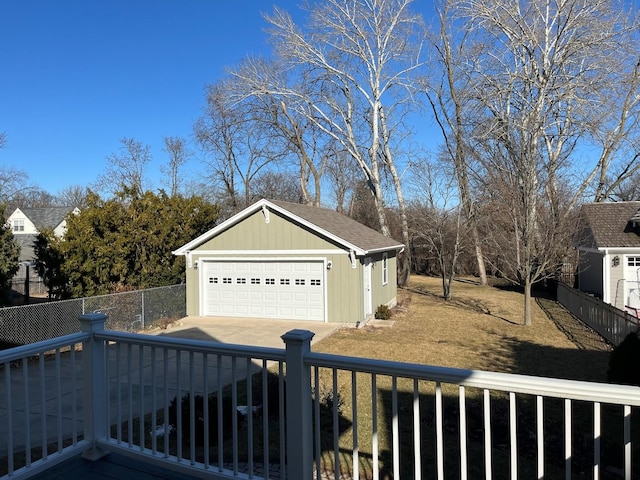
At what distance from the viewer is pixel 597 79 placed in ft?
61.3

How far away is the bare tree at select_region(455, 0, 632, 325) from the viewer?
13.6 metres

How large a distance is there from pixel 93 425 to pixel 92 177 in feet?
116

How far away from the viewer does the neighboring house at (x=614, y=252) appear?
17.2m

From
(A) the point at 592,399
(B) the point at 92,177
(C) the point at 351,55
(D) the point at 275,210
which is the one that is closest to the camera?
(A) the point at 592,399

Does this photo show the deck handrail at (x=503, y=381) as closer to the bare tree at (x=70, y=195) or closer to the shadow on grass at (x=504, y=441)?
the shadow on grass at (x=504, y=441)

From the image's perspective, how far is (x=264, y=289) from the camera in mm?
14828

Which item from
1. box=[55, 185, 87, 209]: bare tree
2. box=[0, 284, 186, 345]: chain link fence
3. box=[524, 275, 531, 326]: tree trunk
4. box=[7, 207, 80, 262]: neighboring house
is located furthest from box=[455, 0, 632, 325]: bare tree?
box=[55, 185, 87, 209]: bare tree

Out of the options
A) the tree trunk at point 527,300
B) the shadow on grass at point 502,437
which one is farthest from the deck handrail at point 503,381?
the tree trunk at point 527,300

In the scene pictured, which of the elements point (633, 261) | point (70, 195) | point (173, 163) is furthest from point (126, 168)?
point (633, 261)

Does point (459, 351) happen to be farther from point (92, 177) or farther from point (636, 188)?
point (92, 177)

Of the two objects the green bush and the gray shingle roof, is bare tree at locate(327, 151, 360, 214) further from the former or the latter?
the green bush

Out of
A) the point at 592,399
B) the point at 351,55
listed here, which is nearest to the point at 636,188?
the point at 351,55

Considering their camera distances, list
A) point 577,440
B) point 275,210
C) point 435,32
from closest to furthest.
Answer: point 577,440 < point 275,210 < point 435,32

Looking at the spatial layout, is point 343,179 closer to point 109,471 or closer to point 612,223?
point 612,223
